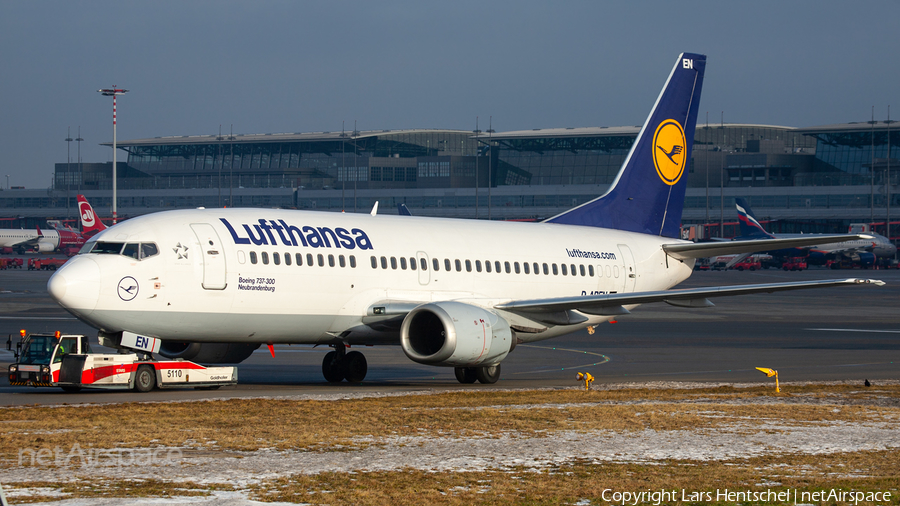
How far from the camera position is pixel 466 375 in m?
25.5

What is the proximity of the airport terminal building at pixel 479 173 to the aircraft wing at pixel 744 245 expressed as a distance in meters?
121

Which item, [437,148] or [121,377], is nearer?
[121,377]

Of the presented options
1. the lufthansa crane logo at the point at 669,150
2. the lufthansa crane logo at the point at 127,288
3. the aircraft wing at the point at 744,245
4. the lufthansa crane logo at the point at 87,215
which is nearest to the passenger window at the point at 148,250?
the lufthansa crane logo at the point at 127,288

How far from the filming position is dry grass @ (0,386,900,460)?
14484mm

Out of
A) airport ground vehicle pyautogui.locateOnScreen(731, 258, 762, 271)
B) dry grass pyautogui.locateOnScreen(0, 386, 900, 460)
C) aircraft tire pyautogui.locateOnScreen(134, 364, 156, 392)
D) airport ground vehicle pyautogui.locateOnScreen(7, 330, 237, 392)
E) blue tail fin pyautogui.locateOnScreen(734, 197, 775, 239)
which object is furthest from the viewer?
airport ground vehicle pyautogui.locateOnScreen(731, 258, 762, 271)

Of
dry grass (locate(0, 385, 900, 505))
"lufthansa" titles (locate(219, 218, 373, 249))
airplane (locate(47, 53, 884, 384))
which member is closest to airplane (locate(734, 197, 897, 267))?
airplane (locate(47, 53, 884, 384))

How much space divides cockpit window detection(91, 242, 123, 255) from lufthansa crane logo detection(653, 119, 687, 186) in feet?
60.0

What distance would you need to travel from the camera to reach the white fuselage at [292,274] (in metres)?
21.5

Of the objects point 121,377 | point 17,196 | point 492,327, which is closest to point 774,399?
point 492,327

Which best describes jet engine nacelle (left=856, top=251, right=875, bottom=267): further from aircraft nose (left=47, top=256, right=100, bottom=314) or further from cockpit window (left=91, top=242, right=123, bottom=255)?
aircraft nose (left=47, top=256, right=100, bottom=314)

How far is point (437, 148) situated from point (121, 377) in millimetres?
165504

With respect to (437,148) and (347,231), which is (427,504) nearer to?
(347,231)

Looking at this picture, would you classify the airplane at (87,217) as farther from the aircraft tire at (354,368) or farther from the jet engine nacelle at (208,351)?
the aircraft tire at (354,368)

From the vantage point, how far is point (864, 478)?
457 inches
